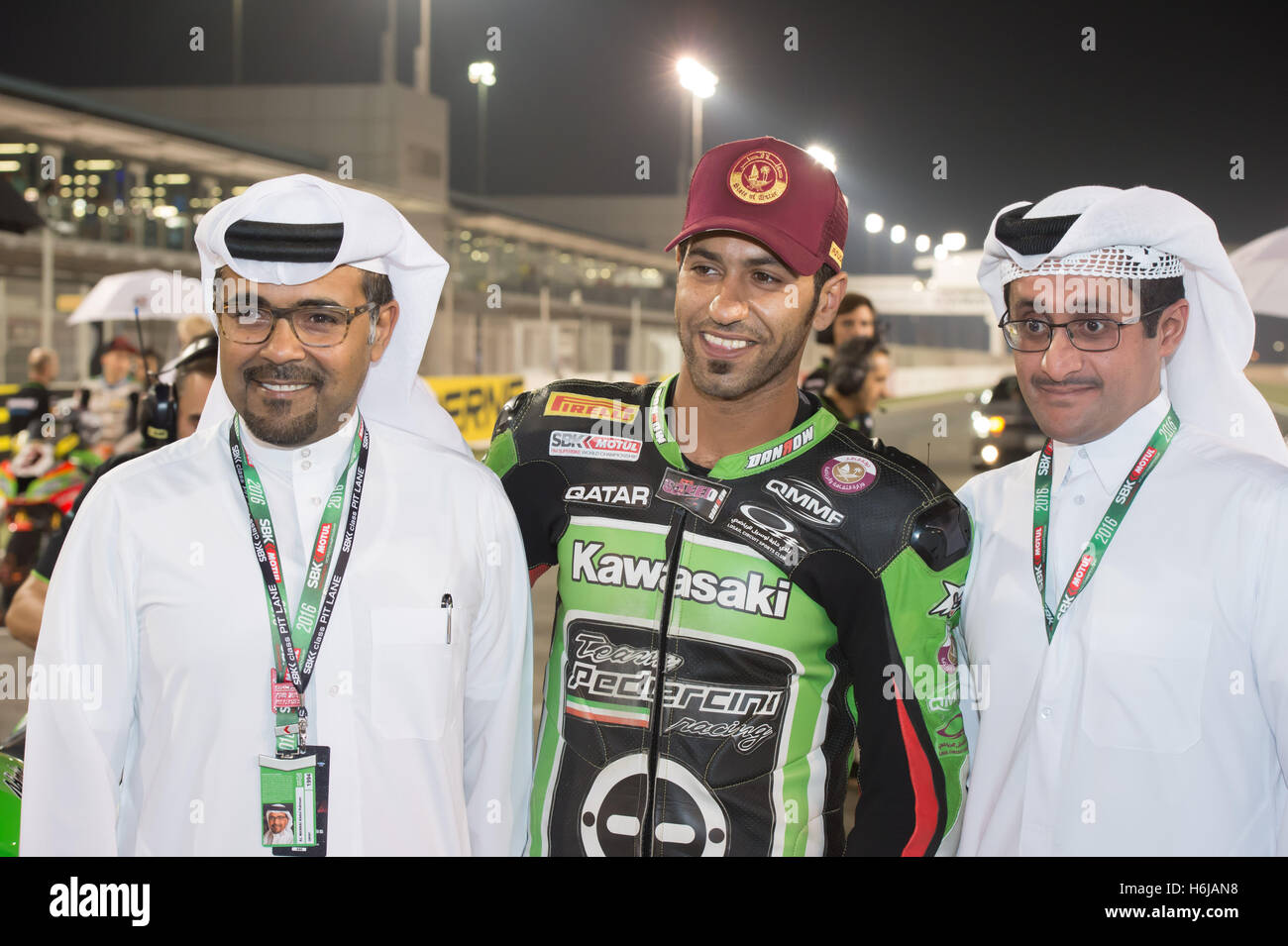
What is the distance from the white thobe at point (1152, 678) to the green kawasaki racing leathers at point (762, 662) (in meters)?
0.15

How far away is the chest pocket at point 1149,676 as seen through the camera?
233 cm

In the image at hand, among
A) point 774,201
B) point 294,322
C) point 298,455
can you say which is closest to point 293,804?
point 298,455

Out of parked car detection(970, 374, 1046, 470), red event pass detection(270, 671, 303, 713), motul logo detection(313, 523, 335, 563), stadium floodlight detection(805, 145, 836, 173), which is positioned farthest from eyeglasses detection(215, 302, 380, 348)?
parked car detection(970, 374, 1046, 470)

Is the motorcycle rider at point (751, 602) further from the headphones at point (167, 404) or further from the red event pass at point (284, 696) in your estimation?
the headphones at point (167, 404)

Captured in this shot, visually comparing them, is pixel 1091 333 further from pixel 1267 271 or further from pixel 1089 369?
pixel 1267 271

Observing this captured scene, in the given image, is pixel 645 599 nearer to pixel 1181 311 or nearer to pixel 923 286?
pixel 1181 311

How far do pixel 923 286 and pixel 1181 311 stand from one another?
4407 centimetres

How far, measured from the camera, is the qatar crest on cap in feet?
8.64

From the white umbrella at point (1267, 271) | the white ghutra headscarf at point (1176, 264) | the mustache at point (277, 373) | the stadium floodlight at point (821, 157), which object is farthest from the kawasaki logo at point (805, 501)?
the white umbrella at point (1267, 271)

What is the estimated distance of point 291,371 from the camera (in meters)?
2.36

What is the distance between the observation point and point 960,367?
196ft
